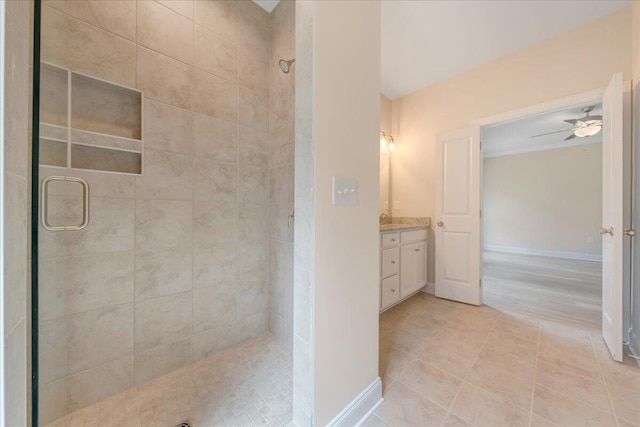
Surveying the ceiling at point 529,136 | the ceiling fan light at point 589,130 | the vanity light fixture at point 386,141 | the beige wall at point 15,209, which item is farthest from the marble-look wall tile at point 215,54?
the ceiling fan light at point 589,130

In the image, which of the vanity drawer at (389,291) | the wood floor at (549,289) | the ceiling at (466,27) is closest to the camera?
the ceiling at (466,27)

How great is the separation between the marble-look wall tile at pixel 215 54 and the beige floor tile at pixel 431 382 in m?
2.49

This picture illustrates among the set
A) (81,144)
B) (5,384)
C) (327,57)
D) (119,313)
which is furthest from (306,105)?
(119,313)

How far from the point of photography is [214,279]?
1702mm

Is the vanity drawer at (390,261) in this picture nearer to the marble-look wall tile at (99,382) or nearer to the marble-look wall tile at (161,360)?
the marble-look wall tile at (161,360)

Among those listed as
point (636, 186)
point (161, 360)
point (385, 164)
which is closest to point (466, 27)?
point (385, 164)

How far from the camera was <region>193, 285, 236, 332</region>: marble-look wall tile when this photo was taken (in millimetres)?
1618

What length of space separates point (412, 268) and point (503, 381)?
1307mm

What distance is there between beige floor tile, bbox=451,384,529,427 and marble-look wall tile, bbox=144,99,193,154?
2271mm

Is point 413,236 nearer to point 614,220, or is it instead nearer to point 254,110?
point 614,220

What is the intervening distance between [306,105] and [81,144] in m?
1.25

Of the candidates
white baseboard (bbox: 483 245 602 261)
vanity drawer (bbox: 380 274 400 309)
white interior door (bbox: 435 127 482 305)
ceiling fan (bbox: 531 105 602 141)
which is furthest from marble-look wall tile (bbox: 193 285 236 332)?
white baseboard (bbox: 483 245 602 261)

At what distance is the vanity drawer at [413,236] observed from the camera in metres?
2.51

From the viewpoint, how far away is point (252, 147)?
1888mm
